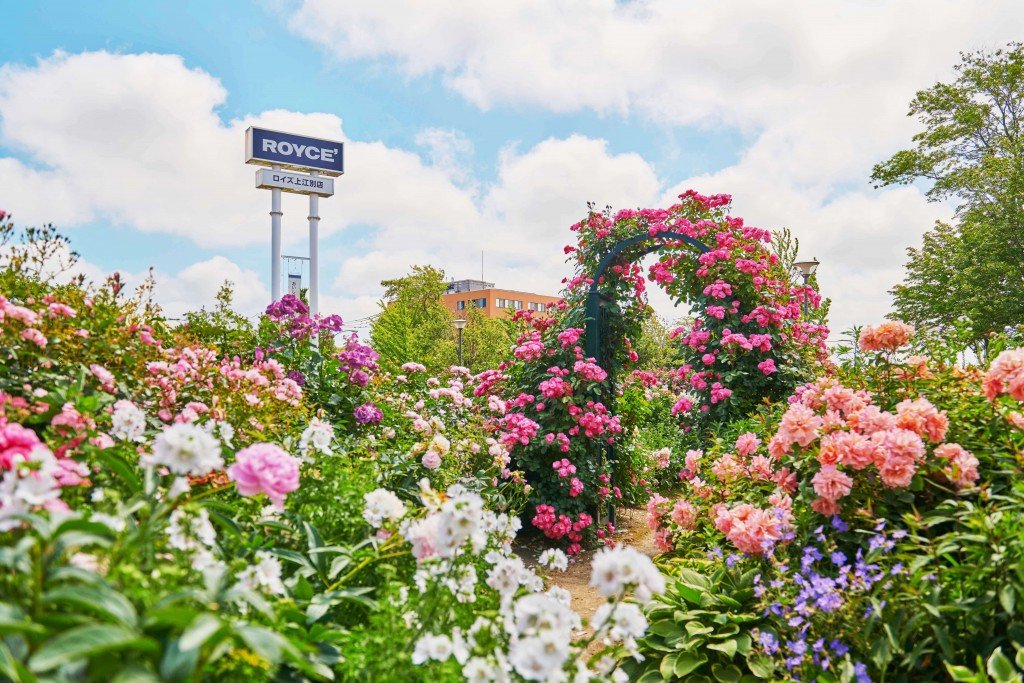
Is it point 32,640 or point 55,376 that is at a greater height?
point 55,376

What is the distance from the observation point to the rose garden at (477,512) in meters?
1.34

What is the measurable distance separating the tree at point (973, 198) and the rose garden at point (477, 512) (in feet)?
38.9

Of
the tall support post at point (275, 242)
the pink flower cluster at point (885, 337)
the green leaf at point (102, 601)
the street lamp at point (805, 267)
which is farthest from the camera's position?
the tall support post at point (275, 242)

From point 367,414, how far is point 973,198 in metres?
18.8

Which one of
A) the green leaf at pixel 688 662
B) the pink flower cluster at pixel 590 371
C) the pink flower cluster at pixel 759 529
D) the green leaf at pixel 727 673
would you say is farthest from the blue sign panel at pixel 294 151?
the green leaf at pixel 727 673

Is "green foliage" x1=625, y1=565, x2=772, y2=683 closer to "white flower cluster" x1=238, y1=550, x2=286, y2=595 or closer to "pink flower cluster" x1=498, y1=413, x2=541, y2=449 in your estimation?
"white flower cluster" x1=238, y1=550, x2=286, y2=595

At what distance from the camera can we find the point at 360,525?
7.73 ft

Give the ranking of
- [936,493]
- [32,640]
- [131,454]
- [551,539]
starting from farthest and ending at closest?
1. [551,539]
2. [936,493]
3. [131,454]
4. [32,640]

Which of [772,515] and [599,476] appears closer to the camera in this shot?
[772,515]

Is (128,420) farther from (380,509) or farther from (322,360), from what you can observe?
(322,360)

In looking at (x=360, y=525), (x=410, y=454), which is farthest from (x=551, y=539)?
(x=360, y=525)

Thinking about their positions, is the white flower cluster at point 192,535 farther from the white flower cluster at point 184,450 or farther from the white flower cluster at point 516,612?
the white flower cluster at point 516,612

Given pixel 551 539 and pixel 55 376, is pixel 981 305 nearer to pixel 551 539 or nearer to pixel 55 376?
pixel 551 539

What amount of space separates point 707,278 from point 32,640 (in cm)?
599
